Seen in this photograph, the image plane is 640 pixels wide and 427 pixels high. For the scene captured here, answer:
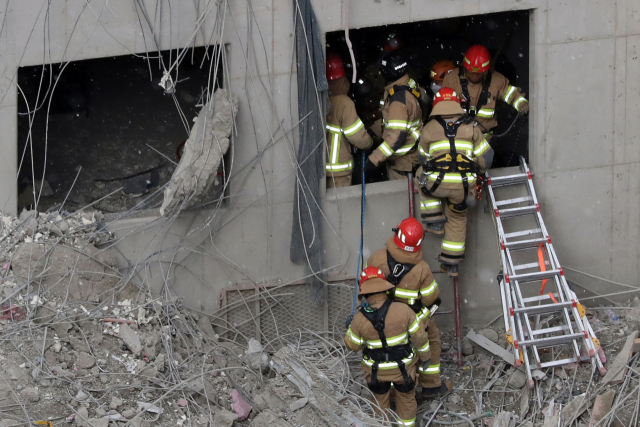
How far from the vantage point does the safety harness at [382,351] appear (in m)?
6.30

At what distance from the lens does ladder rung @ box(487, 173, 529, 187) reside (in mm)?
7422

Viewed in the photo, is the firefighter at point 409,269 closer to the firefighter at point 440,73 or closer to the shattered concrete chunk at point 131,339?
the firefighter at point 440,73

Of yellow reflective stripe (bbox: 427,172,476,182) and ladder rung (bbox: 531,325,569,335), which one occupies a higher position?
yellow reflective stripe (bbox: 427,172,476,182)

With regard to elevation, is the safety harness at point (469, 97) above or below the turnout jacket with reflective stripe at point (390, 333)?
above

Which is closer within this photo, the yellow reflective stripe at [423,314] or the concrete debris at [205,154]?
the concrete debris at [205,154]

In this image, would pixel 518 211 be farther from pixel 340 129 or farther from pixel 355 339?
pixel 355 339

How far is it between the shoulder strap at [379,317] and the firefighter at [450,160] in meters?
1.32

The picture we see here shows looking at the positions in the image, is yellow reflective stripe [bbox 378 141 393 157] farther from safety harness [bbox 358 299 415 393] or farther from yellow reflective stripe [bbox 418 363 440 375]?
yellow reflective stripe [bbox 418 363 440 375]

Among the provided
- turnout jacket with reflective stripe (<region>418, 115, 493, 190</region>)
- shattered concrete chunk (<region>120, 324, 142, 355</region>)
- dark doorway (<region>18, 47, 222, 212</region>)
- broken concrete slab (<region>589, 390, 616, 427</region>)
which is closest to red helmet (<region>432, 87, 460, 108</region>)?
turnout jacket with reflective stripe (<region>418, 115, 493, 190</region>)

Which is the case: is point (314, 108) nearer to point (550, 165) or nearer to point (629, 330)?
point (550, 165)

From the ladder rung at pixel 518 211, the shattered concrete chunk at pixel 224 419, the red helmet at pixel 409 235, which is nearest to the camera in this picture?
the shattered concrete chunk at pixel 224 419

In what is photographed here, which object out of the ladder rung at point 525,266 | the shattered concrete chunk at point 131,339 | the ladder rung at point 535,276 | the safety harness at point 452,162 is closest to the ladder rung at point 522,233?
the ladder rung at point 525,266

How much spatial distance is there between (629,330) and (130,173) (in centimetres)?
587

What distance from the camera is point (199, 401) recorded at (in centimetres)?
622
